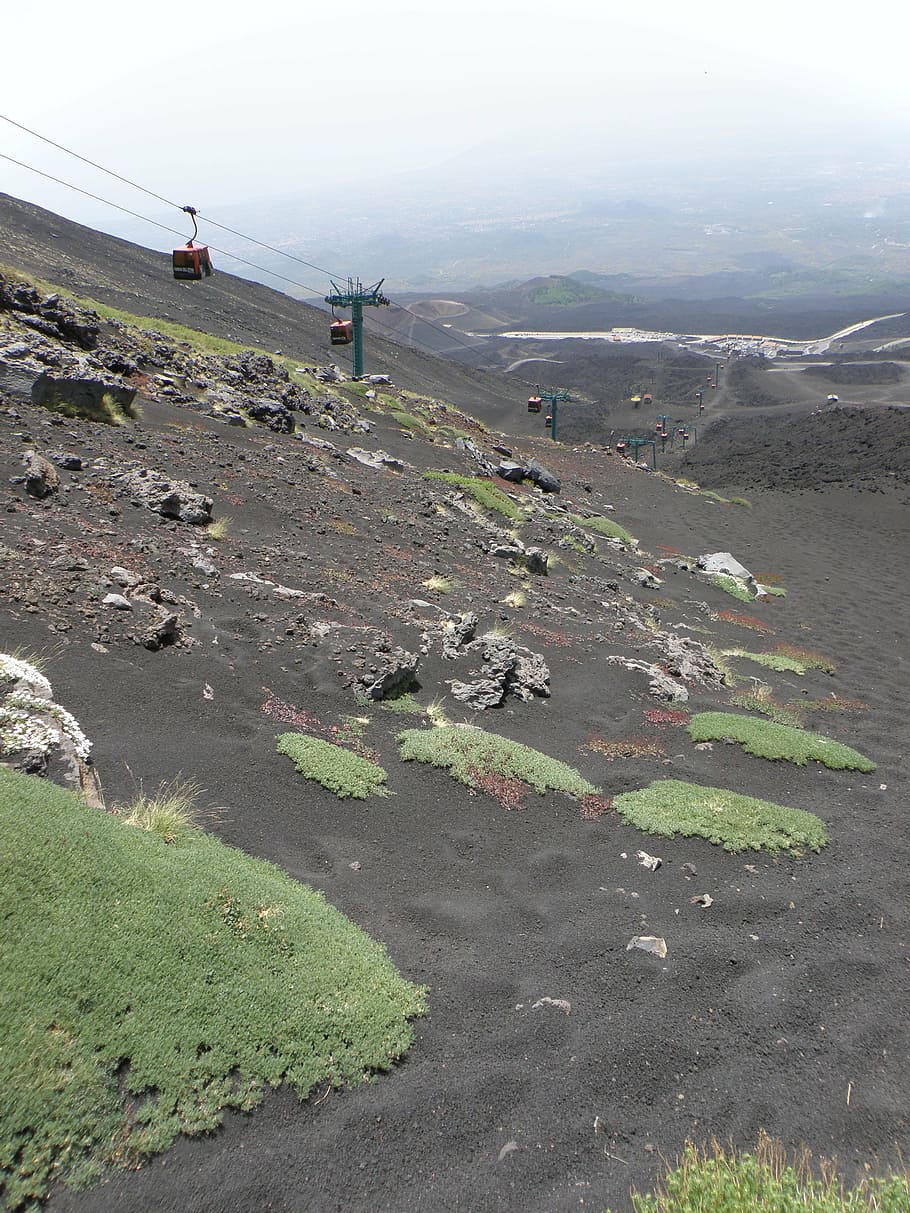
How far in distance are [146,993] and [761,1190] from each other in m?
4.51

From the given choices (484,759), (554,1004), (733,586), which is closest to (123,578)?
(484,759)

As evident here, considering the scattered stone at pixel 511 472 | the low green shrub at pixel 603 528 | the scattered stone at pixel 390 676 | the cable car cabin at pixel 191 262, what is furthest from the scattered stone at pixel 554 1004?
the scattered stone at pixel 511 472

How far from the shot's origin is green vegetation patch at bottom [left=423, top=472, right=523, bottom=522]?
25.7 meters

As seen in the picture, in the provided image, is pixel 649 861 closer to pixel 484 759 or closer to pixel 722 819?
pixel 722 819

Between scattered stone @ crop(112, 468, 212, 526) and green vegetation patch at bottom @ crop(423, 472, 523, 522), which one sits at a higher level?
scattered stone @ crop(112, 468, 212, 526)

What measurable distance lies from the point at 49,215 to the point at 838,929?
89.6m

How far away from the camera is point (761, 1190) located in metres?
4.69

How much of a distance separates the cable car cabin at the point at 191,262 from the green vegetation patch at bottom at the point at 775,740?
19.5 metres

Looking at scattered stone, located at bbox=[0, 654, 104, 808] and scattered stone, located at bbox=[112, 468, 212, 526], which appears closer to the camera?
scattered stone, located at bbox=[0, 654, 104, 808]

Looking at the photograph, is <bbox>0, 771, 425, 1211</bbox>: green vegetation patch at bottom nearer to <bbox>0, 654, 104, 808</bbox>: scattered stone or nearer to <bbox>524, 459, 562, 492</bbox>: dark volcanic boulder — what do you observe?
<bbox>0, 654, 104, 808</bbox>: scattered stone

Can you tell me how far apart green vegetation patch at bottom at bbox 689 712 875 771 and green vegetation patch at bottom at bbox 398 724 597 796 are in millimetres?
3199

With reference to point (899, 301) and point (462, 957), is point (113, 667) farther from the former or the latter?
point (899, 301)

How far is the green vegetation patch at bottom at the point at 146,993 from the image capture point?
4441 mm

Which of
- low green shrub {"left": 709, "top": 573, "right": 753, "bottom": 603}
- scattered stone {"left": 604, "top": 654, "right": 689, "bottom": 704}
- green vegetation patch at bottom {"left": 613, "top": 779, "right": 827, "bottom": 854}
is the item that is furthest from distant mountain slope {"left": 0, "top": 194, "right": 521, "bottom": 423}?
green vegetation patch at bottom {"left": 613, "top": 779, "right": 827, "bottom": 854}
